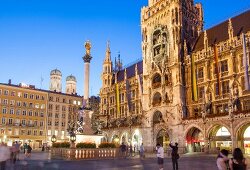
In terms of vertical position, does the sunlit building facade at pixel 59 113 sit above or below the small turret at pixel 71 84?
below

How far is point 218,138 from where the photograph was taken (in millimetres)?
46875

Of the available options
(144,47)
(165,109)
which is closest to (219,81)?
(165,109)

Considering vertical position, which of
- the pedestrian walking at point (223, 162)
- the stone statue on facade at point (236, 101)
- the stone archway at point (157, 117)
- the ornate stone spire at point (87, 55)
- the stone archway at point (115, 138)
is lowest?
the stone archway at point (115, 138)

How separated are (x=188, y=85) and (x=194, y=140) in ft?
32.8

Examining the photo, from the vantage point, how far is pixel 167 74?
56.5m

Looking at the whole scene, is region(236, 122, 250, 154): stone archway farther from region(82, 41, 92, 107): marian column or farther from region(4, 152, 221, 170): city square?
region(82, 41, 92, 107): marian column

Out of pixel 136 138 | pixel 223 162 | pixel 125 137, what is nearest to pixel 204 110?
pixel 136 138

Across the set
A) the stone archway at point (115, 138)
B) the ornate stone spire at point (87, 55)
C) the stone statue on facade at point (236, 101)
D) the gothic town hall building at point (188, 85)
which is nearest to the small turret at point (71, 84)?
the stone archway at point (115, 138)

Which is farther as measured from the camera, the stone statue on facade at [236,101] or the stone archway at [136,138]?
the stone archway at [136,138]

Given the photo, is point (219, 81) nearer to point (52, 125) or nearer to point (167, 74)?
point (167, 74)

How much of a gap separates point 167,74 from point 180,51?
503cm

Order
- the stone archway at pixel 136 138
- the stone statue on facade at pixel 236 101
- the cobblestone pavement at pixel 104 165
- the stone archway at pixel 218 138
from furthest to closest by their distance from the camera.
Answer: the stone archway at pixel 136 138
the stone archway at pixel 218 138
the stone statue on facade at pixel 236 101
the cobblestone pavement at pixel 104 165

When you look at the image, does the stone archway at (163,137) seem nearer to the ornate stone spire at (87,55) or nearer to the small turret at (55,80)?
the ornate stone spire at (87,55)

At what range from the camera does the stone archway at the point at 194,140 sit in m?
51.7
